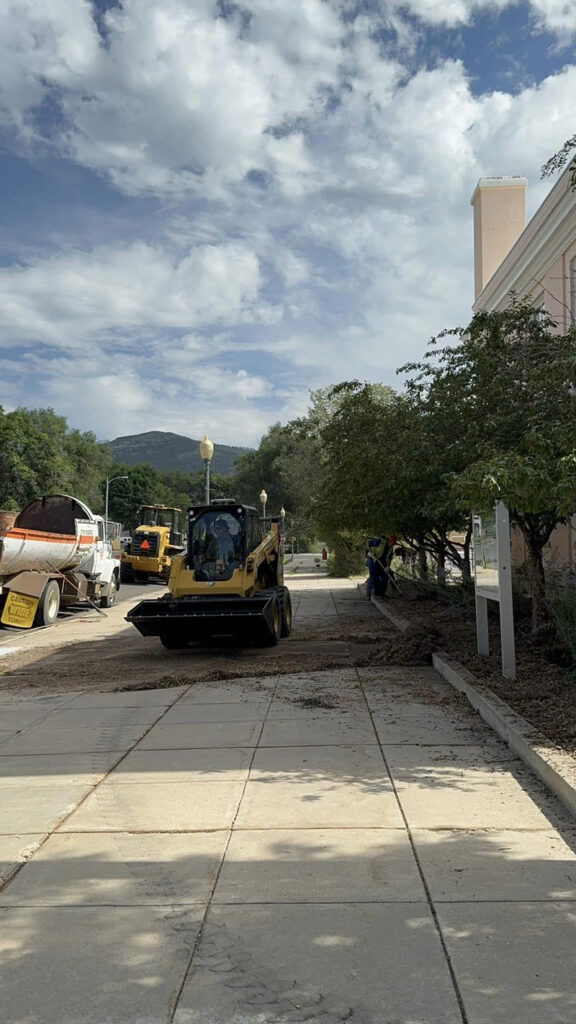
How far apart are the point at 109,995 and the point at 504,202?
2626 centimetres

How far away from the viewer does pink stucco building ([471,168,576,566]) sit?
1628cm

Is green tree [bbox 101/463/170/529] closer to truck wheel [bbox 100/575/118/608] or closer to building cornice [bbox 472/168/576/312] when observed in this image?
truck wheel [bbox 100/575/118/608]

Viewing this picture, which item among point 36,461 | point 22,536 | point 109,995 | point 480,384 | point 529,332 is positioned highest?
point 36,461

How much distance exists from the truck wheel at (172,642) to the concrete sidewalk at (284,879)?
5.64m

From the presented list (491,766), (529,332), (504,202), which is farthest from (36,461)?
(491,766)

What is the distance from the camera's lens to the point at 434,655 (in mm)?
10930

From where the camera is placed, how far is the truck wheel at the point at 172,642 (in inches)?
525

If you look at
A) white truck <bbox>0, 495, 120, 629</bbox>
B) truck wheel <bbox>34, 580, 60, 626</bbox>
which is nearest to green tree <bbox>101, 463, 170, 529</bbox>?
white truck <bbox>0, 495, 120, 629</bbox>

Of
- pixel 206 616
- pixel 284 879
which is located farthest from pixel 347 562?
pixel 284 879

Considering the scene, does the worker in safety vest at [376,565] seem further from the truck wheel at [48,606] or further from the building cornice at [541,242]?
the truck wheel at [48,606]

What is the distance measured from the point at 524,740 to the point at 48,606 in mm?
13975

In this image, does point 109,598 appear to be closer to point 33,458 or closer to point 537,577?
point 537,577

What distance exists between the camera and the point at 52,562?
19.6m

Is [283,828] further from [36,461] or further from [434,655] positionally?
[36,461]
